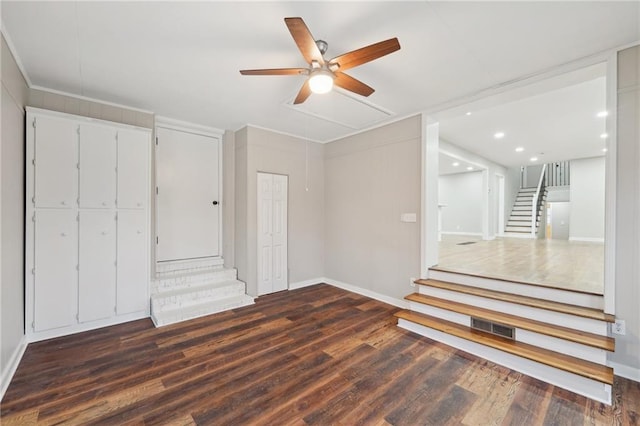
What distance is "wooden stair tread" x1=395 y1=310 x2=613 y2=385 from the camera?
2.10m

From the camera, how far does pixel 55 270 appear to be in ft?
9.50

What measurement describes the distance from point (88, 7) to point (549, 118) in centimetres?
614

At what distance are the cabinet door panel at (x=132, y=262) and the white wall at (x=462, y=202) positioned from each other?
9699 millimetres

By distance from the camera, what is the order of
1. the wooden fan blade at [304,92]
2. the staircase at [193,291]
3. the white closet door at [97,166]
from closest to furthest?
the wooden fan blade at [304,92]
the white closet door at [97,166]
the staircase at [193,291]

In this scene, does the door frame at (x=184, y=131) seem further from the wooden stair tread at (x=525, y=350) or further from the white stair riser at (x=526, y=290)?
the white stair riser at (x=526, y=290)

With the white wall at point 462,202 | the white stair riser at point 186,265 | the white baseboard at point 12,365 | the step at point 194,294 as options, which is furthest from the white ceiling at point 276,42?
the white wall at point 462,202

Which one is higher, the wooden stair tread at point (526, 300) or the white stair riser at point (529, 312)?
the wooden stair tread at point (526, 300)

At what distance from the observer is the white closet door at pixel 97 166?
121 inches

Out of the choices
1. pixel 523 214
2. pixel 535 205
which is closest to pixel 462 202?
pixel 523 214

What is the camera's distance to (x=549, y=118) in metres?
4.38

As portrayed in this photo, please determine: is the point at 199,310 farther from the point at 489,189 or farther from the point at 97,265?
the point at 489,189

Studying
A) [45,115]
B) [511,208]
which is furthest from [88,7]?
Answer: [511,208]

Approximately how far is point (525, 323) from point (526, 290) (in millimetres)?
486

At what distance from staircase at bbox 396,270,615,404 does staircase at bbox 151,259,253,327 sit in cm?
259
